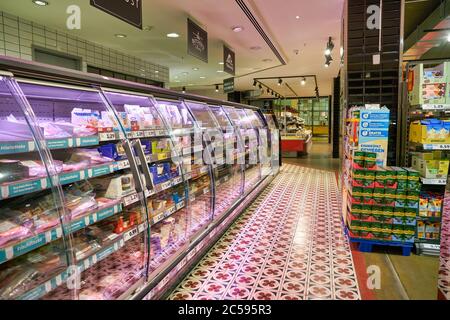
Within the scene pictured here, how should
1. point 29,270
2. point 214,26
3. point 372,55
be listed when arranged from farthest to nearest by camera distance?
point 214,26 → point 372,55 → point 29,270

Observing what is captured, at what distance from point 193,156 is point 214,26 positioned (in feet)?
13.0

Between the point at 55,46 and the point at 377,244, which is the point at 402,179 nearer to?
the point at 377,244

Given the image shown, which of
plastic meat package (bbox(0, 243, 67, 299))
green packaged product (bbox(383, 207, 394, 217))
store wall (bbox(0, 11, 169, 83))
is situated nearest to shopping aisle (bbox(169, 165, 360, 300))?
green packaged product (bbox(383, 207, 394, 217))

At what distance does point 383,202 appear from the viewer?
3414mm

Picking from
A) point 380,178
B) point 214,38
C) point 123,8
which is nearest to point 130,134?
point 123,8

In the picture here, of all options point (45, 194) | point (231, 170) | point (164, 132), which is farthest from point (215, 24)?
point (45, 194)

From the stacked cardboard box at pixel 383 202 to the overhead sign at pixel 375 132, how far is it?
19 cm

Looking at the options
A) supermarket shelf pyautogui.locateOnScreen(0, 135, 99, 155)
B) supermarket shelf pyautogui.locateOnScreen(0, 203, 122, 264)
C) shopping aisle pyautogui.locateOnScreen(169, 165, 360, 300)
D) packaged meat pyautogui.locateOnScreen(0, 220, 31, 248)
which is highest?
supermarket shelf pyautogui.locateOnScreen(0, 135, 99, 155)

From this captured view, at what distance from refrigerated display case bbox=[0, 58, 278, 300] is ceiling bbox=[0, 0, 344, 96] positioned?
2729 millimetres

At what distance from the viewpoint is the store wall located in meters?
5.33

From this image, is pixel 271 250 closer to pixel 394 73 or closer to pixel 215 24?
pixel 394 73

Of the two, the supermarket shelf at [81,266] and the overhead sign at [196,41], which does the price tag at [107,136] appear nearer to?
the supermarket shelf at [81,266]

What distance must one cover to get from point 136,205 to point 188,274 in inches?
30.9

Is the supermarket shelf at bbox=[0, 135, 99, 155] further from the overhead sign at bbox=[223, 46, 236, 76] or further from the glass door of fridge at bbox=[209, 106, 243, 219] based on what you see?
the overhead sign at bbox=[223, 46, 236, 76]
